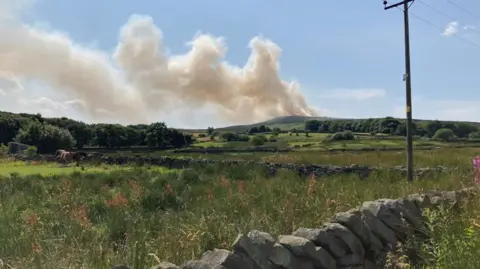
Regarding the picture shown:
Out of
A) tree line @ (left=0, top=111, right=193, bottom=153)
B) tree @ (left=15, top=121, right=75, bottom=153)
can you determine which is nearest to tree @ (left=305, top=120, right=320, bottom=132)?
tree line @ (left=0, top=111, right=193, bottom=153)

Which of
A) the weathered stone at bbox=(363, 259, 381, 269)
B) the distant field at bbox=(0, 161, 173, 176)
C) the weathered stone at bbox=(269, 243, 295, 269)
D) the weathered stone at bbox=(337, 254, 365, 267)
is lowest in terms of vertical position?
the distant field at bbox=(0, 161, 173, 176)

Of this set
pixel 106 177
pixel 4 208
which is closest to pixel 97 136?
pixel 106 177

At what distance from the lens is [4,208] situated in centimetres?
851

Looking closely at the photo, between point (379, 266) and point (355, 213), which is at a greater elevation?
point (355, 213)

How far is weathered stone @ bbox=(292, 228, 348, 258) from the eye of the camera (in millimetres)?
4742

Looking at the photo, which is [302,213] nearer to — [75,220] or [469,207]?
[469,207]

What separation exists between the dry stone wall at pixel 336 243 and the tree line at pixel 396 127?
91.5m

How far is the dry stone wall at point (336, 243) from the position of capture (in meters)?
3.90

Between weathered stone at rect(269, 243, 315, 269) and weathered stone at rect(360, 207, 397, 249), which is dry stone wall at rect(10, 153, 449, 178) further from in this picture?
weathered stone at rect(269, 243, 315, 269)

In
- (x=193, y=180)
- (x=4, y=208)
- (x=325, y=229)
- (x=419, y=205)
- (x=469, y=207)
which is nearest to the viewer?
(x=325, y=229)

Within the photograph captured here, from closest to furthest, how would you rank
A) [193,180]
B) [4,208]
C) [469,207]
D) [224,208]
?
[469,207], [224,208], [4,208], [193,180]

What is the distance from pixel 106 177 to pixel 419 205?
13.9 m

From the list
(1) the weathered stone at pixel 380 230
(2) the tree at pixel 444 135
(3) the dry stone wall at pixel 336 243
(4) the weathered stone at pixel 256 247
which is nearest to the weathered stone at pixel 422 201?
(3) the dry stone wall at pixel 336 243

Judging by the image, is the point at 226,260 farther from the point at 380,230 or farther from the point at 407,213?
the point at 407,213
